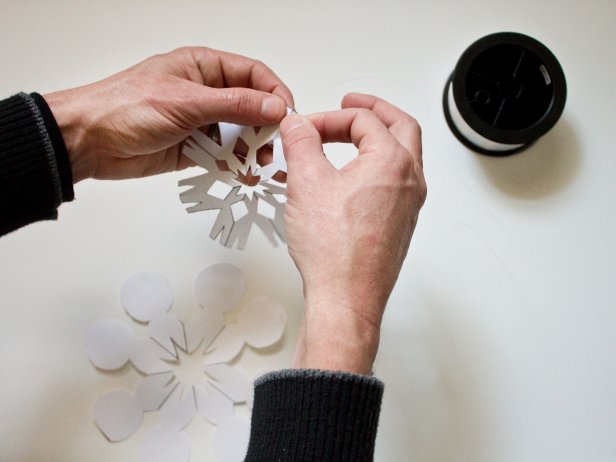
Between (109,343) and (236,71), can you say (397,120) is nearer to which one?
(236,71)

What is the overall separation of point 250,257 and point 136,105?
33 cm

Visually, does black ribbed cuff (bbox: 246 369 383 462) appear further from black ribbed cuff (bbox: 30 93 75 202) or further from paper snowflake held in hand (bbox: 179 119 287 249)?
black ribbed cuff (bbox: 30 93 75 202)

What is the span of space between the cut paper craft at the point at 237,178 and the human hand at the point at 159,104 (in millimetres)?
33

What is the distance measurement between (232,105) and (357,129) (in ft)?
0.59

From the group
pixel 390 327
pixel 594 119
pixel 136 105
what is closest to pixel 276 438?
pixel 390 327

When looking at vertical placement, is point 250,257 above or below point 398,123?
below

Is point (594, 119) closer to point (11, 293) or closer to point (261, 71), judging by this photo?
point (261, 71)

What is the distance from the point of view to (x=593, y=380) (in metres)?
0.90

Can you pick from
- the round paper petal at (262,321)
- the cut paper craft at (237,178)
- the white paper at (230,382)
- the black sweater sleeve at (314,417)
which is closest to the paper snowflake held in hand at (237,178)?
the cut paper craft at (237,178)

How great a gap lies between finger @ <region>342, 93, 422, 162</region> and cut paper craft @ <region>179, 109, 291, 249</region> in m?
0.15

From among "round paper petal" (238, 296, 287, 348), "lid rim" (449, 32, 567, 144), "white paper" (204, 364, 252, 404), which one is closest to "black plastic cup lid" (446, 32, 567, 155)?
"lid rim" (449, 32, 567, 144)

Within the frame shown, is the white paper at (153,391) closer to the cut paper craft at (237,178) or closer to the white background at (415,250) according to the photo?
the white background at (415,250)

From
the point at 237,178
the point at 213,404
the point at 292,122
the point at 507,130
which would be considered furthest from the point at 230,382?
the point at 507,130

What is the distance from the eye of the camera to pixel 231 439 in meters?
0.85
